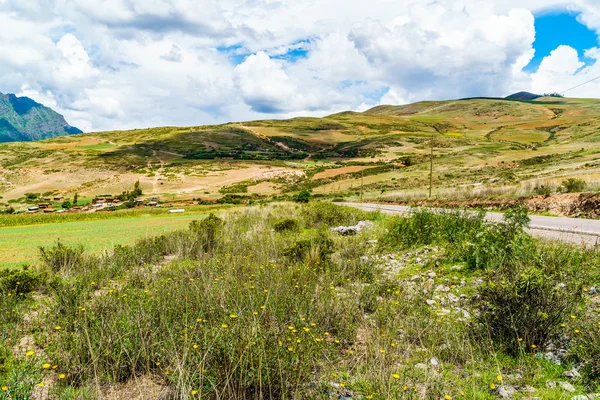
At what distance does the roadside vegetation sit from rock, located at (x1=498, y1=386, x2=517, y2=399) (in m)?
0.01

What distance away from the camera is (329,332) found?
19.9ft

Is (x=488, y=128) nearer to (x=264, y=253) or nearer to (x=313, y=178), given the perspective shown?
(x=313, y=178)

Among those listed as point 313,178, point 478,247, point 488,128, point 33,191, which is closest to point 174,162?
point 33,191

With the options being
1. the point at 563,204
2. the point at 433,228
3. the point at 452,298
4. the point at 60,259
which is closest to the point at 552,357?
the point at 452,298

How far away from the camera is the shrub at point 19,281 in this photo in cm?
815

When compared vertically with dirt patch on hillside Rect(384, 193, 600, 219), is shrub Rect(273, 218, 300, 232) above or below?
below

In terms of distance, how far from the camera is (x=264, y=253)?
11.2m

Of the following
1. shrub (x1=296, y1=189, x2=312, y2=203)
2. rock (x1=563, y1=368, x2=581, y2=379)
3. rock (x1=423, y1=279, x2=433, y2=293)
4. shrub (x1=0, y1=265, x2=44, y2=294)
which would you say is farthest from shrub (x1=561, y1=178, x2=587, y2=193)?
shrub (x1=0, y1=265, x2=44, y2=294)

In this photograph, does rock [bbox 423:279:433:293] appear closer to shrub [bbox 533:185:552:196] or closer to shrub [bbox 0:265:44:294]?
shrub [bbox 0:265:44:294]

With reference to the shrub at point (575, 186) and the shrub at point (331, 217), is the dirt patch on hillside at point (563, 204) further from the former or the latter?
the shrub at point (331, 217)

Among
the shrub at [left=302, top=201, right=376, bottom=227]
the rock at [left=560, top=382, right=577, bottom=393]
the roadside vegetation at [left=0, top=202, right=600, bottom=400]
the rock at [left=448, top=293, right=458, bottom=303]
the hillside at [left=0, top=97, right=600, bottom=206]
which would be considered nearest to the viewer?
the rock at [left=560, top=382, right=577, bottom=393]

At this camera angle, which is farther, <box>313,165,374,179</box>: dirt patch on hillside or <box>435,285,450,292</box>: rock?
<box>313,165,374,179</box>: dirt patch on hillside

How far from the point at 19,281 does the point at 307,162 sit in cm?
12167

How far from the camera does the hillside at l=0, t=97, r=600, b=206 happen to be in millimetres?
56656
